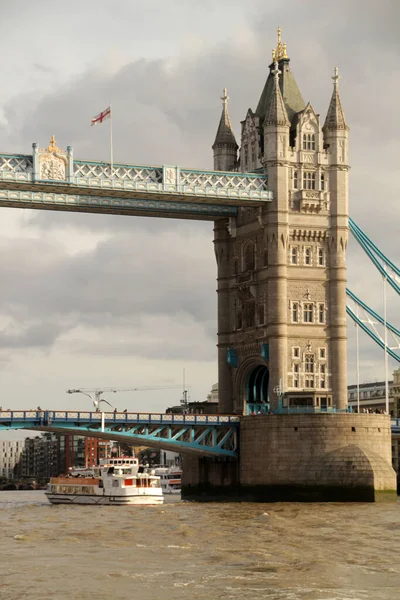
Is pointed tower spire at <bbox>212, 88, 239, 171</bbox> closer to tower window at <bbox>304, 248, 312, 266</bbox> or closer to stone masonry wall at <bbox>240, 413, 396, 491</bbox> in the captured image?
tower window at <bbox>304, 248, 312, 266</bbox>

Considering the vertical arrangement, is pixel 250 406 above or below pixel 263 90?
below

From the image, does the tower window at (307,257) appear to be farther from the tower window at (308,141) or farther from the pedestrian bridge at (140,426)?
the pedestrian bridge at (140,426)

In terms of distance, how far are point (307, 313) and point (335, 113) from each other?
714 inches

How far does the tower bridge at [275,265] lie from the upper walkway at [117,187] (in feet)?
0.35

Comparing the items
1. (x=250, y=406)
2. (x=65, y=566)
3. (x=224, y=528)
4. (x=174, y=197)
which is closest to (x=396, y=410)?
(x=250, y=406)

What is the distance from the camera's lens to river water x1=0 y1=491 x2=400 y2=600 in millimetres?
52500

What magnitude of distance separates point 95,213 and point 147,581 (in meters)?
62.8

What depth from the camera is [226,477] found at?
117 meters

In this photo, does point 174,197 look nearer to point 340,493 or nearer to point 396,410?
point 340,493

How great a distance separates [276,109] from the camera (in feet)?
381

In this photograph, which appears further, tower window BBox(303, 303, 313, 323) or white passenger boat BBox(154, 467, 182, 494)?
white passenger boat BBox(154, 467, 182, 494)

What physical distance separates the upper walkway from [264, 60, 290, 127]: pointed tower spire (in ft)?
16.2

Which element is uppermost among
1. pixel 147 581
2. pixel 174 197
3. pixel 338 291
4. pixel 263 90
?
pixel 263 90

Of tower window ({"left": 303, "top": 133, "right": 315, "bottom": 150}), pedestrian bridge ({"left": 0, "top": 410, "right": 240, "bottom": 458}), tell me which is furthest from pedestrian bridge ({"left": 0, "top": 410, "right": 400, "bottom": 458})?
tower window ({"left": 303, "top": 133, "right": 315, "bottom": 150})
